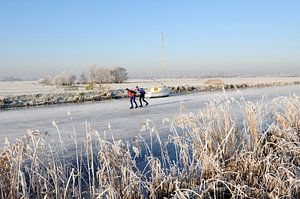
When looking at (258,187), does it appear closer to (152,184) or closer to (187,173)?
(187,173)

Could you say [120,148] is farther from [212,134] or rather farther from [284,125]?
[284,125]

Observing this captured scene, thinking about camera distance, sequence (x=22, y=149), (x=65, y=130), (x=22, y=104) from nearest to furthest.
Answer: (x=22, y=149) < (x=65, y=130) < (x=22, y=104)

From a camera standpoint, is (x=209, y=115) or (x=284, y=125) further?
(x=284, y=125)

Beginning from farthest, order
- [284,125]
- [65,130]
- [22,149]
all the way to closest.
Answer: [65,130] < [284,125] < [22,149]

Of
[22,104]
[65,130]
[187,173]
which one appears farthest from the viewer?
[22,104]

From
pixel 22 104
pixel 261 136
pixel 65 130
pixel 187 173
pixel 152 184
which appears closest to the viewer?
pixel 152 184

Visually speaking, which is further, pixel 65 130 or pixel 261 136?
pixel 65 130

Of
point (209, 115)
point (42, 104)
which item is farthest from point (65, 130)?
point (42, 104)

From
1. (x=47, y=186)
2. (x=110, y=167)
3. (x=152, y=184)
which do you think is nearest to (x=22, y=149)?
(x=47, y=186)

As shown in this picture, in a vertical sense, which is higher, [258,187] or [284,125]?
[284,125]

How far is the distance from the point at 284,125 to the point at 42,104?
17648mm

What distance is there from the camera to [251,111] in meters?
4.68

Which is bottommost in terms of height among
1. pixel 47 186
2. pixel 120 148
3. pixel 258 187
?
pixel 258 187

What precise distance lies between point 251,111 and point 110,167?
8.65 ft
